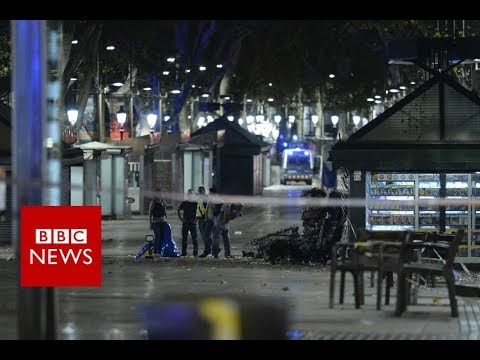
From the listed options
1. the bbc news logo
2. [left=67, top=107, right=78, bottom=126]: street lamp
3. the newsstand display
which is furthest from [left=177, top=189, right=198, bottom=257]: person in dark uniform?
the bbc news logo

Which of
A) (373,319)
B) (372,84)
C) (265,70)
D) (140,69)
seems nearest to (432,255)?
(373,319)

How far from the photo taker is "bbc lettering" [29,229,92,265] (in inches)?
428

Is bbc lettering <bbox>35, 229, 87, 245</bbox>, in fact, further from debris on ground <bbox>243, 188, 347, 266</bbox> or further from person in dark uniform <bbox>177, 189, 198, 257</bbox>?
person in dark uniform <bbox>177, 189, 198, 257</bbox>

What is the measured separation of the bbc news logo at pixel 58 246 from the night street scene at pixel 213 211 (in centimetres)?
1

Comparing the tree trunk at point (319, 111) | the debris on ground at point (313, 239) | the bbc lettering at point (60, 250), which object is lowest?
the debris on ground at point (313, 239)

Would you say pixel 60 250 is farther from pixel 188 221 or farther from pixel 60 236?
pixel 188 221

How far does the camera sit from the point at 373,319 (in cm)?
1465

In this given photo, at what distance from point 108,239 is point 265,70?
40.9 metres

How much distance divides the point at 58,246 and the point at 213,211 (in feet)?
57.4

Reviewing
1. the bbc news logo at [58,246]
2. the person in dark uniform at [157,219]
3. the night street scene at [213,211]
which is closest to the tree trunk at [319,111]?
the night street scene at [213,211]

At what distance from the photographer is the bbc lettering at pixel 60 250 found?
10.9 meters

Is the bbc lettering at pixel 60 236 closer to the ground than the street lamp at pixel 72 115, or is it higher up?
closer to the ground

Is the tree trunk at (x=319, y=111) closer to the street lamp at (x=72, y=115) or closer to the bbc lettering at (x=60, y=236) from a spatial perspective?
the street lamp at (x=72, y=115)
